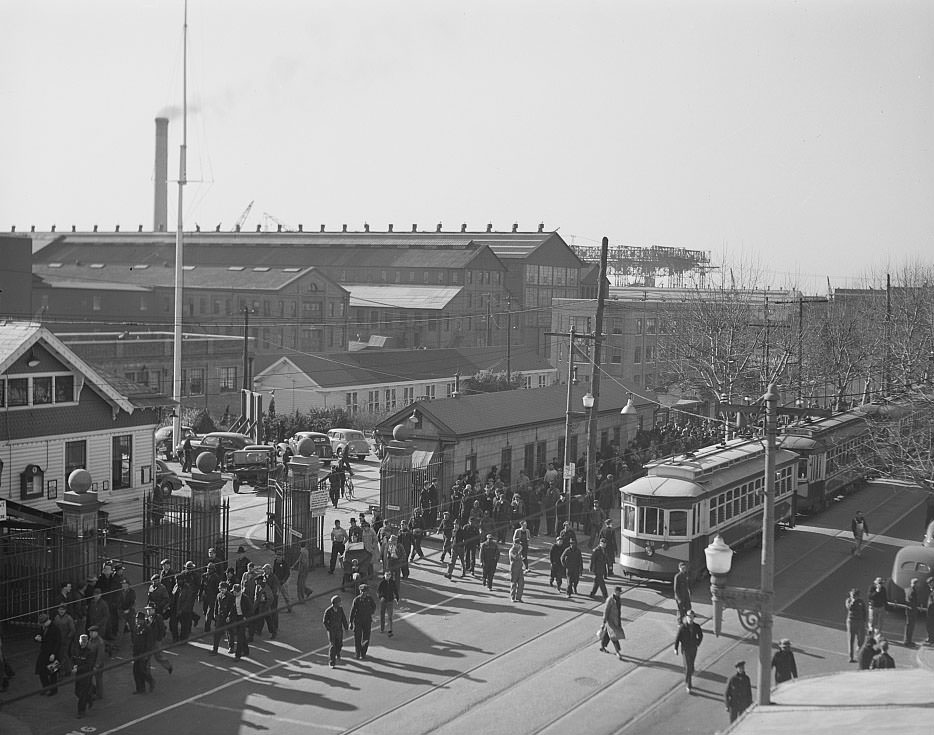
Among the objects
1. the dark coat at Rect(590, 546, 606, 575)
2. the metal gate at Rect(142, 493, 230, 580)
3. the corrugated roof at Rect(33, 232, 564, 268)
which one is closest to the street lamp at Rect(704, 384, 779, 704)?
the dark coat at Rect(590, 546, 606, 575)

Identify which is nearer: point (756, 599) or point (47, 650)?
point (756, 599)

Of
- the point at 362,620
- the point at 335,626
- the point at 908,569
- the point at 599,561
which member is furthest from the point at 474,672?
the point at 908,569

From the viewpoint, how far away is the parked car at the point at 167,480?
113 feet

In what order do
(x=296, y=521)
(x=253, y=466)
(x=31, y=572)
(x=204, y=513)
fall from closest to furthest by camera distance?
(x=31, y=572) < (x=204, y=513) < (x=296, y=521) < (x=253, y=466)

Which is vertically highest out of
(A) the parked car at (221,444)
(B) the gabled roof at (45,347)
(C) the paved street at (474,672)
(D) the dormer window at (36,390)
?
Answer: (B) the gabled roof at (45,347)

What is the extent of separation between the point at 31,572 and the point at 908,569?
1920cm

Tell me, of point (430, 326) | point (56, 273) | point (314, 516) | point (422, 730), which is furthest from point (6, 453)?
point (56, 273)

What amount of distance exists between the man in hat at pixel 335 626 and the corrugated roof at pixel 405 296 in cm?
7073

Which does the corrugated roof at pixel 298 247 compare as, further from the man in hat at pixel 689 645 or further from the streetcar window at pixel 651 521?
the man in hat at pixel 689 645

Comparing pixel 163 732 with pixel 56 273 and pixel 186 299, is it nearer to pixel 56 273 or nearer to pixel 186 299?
pixel 186 299

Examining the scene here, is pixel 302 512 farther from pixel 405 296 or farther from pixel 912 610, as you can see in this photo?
pixel 405 296

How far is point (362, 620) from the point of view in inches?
778

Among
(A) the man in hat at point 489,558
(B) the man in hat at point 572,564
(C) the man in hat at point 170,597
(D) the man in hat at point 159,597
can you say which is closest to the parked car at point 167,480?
(C) the man in hat at point 170,597

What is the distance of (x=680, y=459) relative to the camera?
90.8 feet
